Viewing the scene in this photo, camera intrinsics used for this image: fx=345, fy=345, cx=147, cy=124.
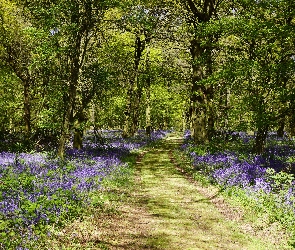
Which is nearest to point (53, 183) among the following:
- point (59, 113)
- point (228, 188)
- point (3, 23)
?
point (228, 188)

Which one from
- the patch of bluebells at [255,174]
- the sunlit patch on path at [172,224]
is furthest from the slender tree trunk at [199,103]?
the sunlit patch on path at [172,224]

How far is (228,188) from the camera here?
13.0 m

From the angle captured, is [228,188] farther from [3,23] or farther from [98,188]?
[3,23]

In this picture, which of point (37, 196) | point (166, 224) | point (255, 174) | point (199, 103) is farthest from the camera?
point (199, 103)

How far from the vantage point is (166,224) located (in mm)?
9750

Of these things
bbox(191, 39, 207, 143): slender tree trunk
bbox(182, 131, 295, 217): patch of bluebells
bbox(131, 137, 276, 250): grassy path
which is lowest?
bbox(131, 137, 276, 250): grassy path

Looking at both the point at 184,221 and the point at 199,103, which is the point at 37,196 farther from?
the point at 199,103

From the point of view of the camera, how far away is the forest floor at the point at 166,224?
8.14 meters

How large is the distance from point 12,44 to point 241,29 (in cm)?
1815

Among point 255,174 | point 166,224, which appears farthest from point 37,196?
point 255,174

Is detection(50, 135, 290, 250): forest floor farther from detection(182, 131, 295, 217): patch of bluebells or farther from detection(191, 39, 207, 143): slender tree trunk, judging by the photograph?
detection(191, 39, 207, 143): slender tree trunk

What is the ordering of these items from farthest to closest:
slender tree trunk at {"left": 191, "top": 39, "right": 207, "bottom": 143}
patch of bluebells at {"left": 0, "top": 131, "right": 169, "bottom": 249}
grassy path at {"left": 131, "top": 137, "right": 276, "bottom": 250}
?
slender tree trunk at {"left": 191, "top": 39, "right": 207, "bottom": 143}, grassy path at {"left": 131, "top": 137, "right": 276, "bottom": 250}, patch of bluebells at {"left": 0, "top": 131, "right": 169, "bottom": 249}

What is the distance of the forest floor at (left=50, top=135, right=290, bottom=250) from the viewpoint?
8.14 metres

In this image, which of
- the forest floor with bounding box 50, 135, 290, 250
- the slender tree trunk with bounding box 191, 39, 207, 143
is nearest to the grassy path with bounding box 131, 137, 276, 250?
the forest floor with bounding box 50, 135, 290, 250
